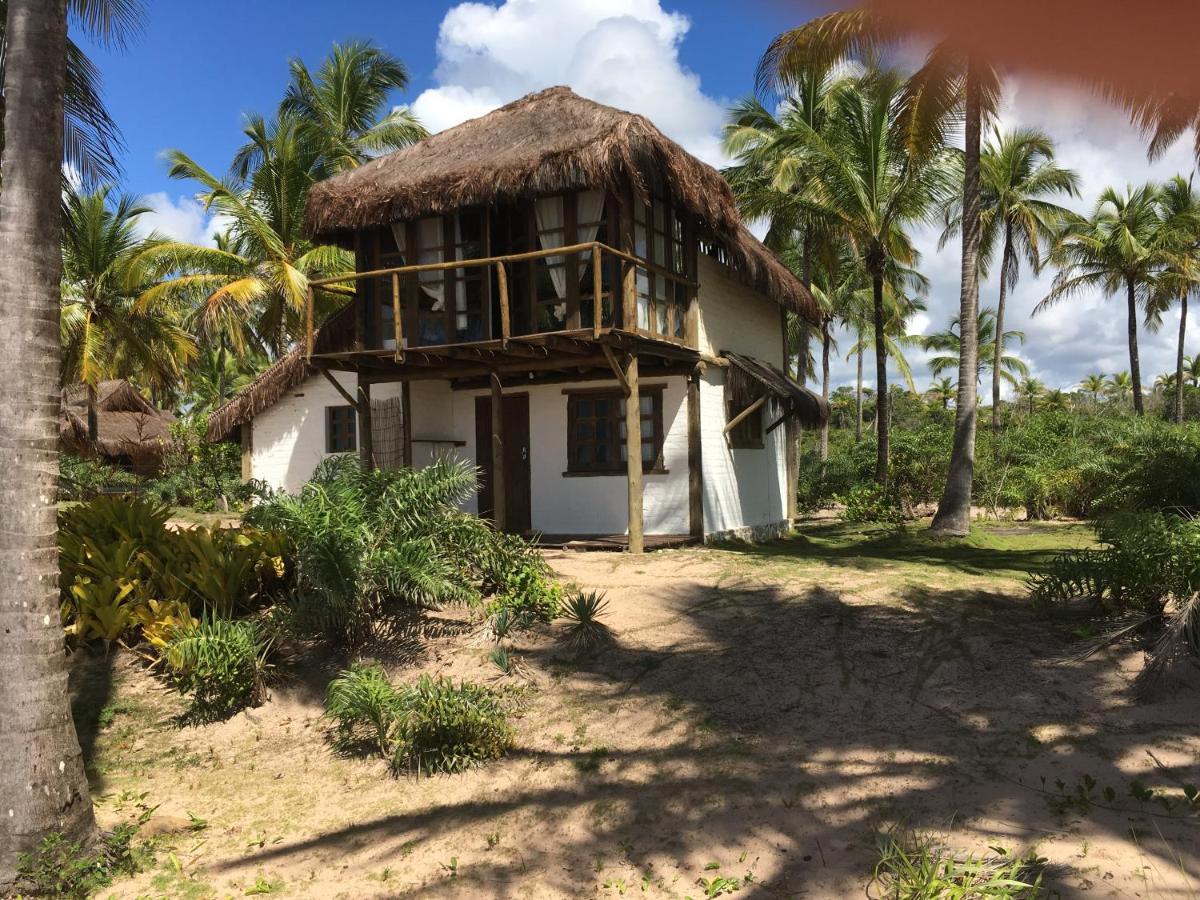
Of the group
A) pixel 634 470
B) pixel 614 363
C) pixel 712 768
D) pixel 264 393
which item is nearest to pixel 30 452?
pixel 712 768

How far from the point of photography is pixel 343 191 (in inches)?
491

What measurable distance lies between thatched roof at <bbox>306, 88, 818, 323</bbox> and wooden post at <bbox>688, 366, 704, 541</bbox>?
2658 millimetres

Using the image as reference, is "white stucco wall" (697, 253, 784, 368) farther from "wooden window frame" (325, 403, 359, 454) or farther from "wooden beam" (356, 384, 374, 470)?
"wooden window frame" (325, 403, 359, 454)

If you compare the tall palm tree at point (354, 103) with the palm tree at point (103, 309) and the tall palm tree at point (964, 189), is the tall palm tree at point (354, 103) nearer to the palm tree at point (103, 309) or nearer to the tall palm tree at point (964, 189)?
the palm tree at point (103, 309)

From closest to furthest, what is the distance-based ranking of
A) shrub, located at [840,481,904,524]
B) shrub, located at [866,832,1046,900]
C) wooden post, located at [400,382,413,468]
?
shrub, located at [866,832,1046,900]
wooden post, located at [400,382,413,468]
shrub, located at [840,481,904,524]

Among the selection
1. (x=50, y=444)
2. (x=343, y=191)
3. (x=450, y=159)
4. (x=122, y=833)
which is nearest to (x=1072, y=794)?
(x=122, y=833)

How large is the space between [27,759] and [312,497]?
3.32m

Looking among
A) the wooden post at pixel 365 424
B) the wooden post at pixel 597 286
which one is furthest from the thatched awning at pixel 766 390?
the wooden post at pixel 365 424

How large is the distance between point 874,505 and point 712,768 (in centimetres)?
1178

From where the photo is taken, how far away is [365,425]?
1356 centimetres

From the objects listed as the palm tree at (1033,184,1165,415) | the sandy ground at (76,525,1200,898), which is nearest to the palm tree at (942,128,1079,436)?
the palm tree at (1033,184,1165,415)

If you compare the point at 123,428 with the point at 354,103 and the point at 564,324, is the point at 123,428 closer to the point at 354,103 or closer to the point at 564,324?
the point at 354,103

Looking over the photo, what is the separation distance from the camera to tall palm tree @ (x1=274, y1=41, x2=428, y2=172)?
76.9 ft

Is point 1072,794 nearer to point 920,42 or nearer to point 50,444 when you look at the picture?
point 920,42
